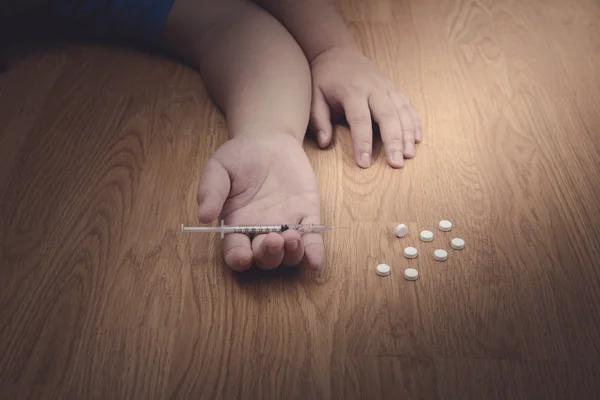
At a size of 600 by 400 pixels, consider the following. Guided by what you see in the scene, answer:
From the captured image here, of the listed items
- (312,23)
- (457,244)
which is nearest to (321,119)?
(312,23)

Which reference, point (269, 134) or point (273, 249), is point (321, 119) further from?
point (273, 249)

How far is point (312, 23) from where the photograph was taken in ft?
5.00

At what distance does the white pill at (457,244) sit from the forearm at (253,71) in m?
0.34

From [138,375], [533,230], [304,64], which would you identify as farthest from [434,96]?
[138,375]

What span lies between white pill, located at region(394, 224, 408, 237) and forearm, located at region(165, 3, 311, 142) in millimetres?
258

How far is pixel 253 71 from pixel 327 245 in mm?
415

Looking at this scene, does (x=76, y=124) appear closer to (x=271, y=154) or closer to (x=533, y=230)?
(x=271, y=154)

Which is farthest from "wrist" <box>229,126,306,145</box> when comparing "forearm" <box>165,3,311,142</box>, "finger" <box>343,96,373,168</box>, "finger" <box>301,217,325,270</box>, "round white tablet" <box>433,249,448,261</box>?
"round white tablet" <box>433,249,448,261</box>

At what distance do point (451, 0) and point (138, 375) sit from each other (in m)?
1.25

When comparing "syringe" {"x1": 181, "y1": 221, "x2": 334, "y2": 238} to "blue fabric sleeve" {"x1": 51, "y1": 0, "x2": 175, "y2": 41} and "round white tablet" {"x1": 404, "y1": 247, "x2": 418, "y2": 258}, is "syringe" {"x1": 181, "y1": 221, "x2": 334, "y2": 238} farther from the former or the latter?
"blue fabric sleeve" {"x1": 51, "y1": 0, "x2": 175, "y2": 41}

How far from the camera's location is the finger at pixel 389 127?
1.32 m

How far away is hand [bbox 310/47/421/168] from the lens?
133cm

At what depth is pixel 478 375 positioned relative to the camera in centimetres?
96

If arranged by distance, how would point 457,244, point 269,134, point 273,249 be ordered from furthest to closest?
point 269,134 < point 457,244 < point 273,249
